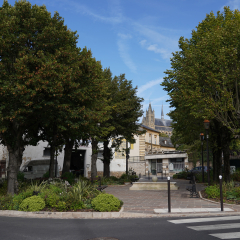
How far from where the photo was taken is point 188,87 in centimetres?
1547

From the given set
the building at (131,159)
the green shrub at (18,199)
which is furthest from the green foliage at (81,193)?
the building at (131,159)

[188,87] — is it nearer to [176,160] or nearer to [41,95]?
[41,95]

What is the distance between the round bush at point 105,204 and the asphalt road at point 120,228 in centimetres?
91

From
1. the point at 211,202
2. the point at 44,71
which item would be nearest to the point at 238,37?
the point at 211,202

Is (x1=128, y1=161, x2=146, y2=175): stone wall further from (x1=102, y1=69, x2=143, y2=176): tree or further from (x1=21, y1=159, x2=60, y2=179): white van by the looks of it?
(x1=21, y1=159, x2=60, y2=179): white van

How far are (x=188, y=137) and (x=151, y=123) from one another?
88.2m

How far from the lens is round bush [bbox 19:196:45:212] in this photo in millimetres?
9485

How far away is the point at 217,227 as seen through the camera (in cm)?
705

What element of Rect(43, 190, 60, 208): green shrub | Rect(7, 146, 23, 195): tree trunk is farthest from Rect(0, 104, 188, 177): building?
Rect(43, 190, 60, 208): green shrub

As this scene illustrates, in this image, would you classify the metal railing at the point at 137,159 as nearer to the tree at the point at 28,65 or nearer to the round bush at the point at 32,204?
the tree at the point at 28,65

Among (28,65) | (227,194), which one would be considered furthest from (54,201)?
(227,194)

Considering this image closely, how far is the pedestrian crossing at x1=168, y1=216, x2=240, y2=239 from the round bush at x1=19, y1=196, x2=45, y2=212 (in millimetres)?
4833

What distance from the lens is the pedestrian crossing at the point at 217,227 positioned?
6.22m

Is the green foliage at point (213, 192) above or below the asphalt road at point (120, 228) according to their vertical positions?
above
